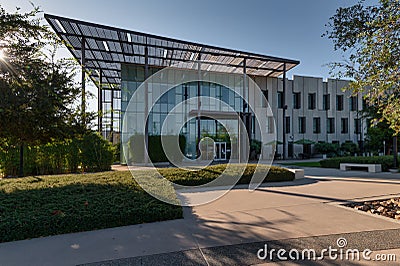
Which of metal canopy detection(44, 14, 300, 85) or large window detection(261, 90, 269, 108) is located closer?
metal canopy detection(44, 14, 300, 85)

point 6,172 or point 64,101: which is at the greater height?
point 64,101

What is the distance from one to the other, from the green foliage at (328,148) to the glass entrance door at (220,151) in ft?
39.5

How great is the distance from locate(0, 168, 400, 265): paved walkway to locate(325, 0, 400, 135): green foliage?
2.56m

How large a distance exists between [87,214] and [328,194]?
22.9ft

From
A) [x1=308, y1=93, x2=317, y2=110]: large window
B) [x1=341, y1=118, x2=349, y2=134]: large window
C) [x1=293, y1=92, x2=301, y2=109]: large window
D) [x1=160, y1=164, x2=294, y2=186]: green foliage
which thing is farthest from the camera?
[x1=341, y1=118, x2=349, y2=134]: large window

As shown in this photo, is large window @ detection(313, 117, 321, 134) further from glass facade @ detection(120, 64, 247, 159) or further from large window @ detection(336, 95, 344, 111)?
glass facade @ detection(120, 64, 247, 159)

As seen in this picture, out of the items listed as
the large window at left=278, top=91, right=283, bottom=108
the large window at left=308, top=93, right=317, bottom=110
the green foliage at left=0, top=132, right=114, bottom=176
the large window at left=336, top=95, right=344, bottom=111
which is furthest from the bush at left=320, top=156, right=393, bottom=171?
the large window at left=336, top=95, right=344, bottom=111

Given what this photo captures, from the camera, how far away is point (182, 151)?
24.0 metres

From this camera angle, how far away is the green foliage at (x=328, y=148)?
29125 mm

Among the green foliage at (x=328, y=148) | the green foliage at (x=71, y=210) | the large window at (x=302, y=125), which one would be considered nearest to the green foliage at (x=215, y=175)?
the green foliage at (x=71, y=210)

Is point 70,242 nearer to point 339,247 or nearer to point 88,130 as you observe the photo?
point 339,247

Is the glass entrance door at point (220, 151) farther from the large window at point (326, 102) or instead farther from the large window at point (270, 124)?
the large window at point (326, 102)

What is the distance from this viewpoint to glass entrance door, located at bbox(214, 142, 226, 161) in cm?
2699

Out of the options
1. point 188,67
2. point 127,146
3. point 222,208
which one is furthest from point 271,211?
point 188,67
